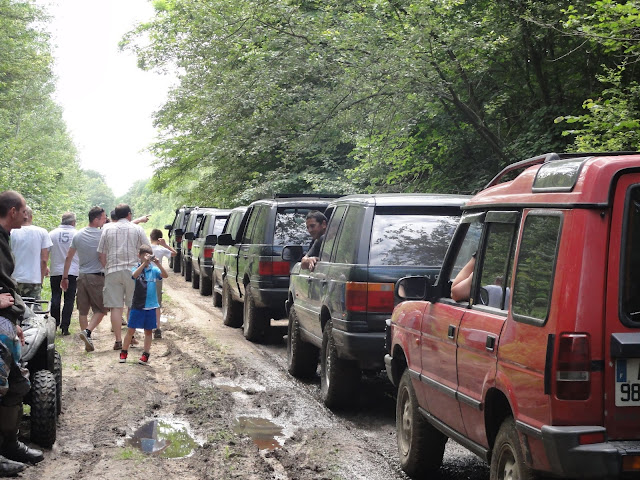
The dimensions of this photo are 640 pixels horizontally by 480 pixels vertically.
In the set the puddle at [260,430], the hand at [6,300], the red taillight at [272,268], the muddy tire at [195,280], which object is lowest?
the muddy tire at [195,280]

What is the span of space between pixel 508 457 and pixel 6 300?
332 centimetres

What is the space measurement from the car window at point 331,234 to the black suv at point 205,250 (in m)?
10.8

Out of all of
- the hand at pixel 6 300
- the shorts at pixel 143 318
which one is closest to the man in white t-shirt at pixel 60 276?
the shorts at pixel 143 318

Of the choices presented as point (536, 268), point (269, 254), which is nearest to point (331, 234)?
point (269, 254)

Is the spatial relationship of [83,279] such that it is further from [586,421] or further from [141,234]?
[586,421]

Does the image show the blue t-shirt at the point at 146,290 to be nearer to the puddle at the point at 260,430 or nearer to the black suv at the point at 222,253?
the puddle at the point at 260,430

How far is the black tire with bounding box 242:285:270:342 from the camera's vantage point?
13.6 metres

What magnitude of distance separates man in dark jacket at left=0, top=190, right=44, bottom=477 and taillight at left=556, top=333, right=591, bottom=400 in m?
3.61

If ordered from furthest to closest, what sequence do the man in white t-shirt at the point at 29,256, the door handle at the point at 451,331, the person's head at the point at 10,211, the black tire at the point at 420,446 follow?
1. the man in white t-shirt at the point at 29,256
2. the black tire at the point at 420,446
3. the person's head at the point at 10,211
4. the door handle at the point at 451,331

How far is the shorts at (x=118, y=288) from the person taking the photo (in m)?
12.2

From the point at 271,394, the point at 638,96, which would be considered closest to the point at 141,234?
the point at 271,394

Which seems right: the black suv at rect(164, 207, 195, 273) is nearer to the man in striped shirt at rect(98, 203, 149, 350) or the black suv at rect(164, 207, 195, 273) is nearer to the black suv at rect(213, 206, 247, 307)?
the black suv at rect(213, 206, 247, 307)

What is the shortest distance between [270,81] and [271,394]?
13.1 m

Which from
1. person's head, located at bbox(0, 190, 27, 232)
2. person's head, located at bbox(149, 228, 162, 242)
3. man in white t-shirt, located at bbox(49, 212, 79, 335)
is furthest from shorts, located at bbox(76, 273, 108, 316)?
person's head, located at bbox(0, 190, 27, 232)
